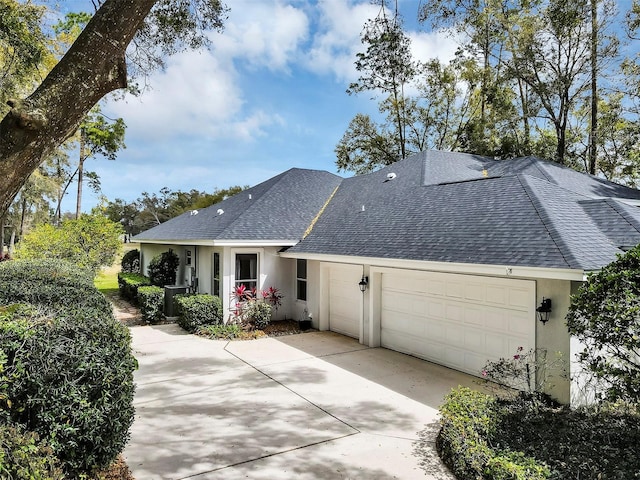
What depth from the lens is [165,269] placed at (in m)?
17.8

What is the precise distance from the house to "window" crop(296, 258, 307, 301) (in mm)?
35

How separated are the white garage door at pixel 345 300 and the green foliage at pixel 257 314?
6.72 feet

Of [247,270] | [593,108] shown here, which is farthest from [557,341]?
[593,108]

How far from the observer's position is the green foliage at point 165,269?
17828mm

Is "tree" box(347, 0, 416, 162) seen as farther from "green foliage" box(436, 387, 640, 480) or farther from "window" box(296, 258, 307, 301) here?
"green foliage" box(436, 387, 640, 480)

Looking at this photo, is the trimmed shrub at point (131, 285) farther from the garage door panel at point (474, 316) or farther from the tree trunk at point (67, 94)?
the tree trunk at point (67, 94)

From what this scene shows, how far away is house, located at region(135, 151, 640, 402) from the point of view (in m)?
7.25

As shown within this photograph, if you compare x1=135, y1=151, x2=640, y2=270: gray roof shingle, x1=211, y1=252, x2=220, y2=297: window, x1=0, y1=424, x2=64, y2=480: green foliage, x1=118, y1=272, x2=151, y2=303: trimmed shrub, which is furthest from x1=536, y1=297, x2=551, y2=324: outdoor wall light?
x1=118, y1=272, x2=151, y2=303: trimmed shrub

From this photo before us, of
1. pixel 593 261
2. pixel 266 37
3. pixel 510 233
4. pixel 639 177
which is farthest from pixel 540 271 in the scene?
pixel 639 177

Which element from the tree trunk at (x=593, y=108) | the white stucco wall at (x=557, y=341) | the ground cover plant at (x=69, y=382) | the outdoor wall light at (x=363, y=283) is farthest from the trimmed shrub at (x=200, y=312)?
the tree trunk at (x=593, y=108)

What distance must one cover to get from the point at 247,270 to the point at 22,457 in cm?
1076

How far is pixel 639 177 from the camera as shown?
22.3 meters

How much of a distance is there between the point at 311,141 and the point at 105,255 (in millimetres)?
16380

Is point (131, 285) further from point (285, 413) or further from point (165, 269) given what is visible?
point (285, 413)
